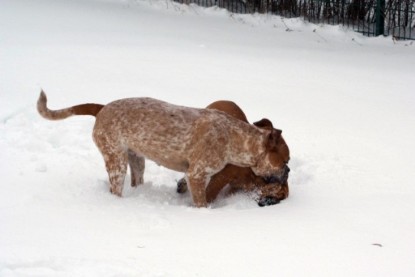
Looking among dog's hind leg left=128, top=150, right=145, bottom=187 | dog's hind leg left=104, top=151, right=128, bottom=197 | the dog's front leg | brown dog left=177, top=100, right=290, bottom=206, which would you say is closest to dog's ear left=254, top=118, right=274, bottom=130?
brown dog left=177, top=100, right=290, bottom=206

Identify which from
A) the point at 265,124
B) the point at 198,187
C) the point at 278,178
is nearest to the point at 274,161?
the point at 278,178

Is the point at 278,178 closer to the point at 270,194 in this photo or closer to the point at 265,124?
the point at 270,194

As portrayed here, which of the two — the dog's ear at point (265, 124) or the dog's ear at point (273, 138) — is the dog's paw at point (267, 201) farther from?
the dog's ear at point (265, 124)

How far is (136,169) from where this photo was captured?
6.44 metres

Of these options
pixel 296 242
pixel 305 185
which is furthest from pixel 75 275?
pixel 305 185

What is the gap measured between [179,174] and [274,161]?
1304 mm

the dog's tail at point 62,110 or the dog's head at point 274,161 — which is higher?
the dog's tail at point 62,110

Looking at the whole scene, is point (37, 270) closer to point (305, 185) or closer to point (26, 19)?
point (305, 185)

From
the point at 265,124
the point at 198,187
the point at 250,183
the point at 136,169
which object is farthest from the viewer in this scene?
the point at 136,169

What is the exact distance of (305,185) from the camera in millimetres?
6387

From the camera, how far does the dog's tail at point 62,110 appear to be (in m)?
6.20

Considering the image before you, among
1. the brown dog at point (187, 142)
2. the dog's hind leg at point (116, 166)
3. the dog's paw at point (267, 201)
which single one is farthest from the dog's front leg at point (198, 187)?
the dog's hind leg at point (116, 166)

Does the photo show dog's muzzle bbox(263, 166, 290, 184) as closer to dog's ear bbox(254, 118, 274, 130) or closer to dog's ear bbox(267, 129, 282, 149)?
dog's ear bbox(267, 129, 282, 149)

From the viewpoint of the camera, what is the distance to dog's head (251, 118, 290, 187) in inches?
234
